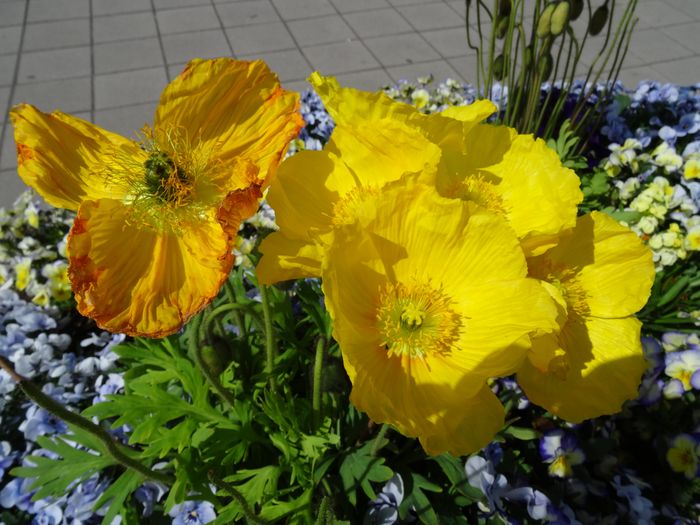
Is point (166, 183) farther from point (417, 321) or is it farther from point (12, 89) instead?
point (12, 89)

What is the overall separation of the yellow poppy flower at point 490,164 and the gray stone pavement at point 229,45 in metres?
3.09

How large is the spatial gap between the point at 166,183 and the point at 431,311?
1.71 feet

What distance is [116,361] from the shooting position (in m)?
1.68

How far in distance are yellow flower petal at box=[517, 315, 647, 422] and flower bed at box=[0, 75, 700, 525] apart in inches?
9.5

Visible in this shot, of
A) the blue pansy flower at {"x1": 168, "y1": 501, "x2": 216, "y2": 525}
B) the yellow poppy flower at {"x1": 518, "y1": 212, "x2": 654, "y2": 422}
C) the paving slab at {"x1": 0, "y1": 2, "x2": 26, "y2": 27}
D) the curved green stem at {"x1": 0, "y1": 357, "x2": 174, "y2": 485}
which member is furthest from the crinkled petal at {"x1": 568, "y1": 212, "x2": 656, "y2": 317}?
the paving slab at {"x1": 0, "y1": 2, "x2": 26, "y2": 27}

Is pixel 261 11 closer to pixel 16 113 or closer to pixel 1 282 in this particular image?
pixel 1 282

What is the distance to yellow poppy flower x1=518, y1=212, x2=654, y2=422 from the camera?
0.82 m

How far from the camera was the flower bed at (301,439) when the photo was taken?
119cm

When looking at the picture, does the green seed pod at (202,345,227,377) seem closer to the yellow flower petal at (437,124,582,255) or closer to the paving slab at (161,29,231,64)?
the yellow flower petal at (437,124,582,255)

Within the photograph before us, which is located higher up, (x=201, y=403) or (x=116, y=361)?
(x=201, y=403)

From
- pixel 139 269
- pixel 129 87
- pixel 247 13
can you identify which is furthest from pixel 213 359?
pixel 247 13

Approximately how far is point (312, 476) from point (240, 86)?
0.80 m

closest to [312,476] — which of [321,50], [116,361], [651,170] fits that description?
[116,361]

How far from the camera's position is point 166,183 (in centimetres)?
98
